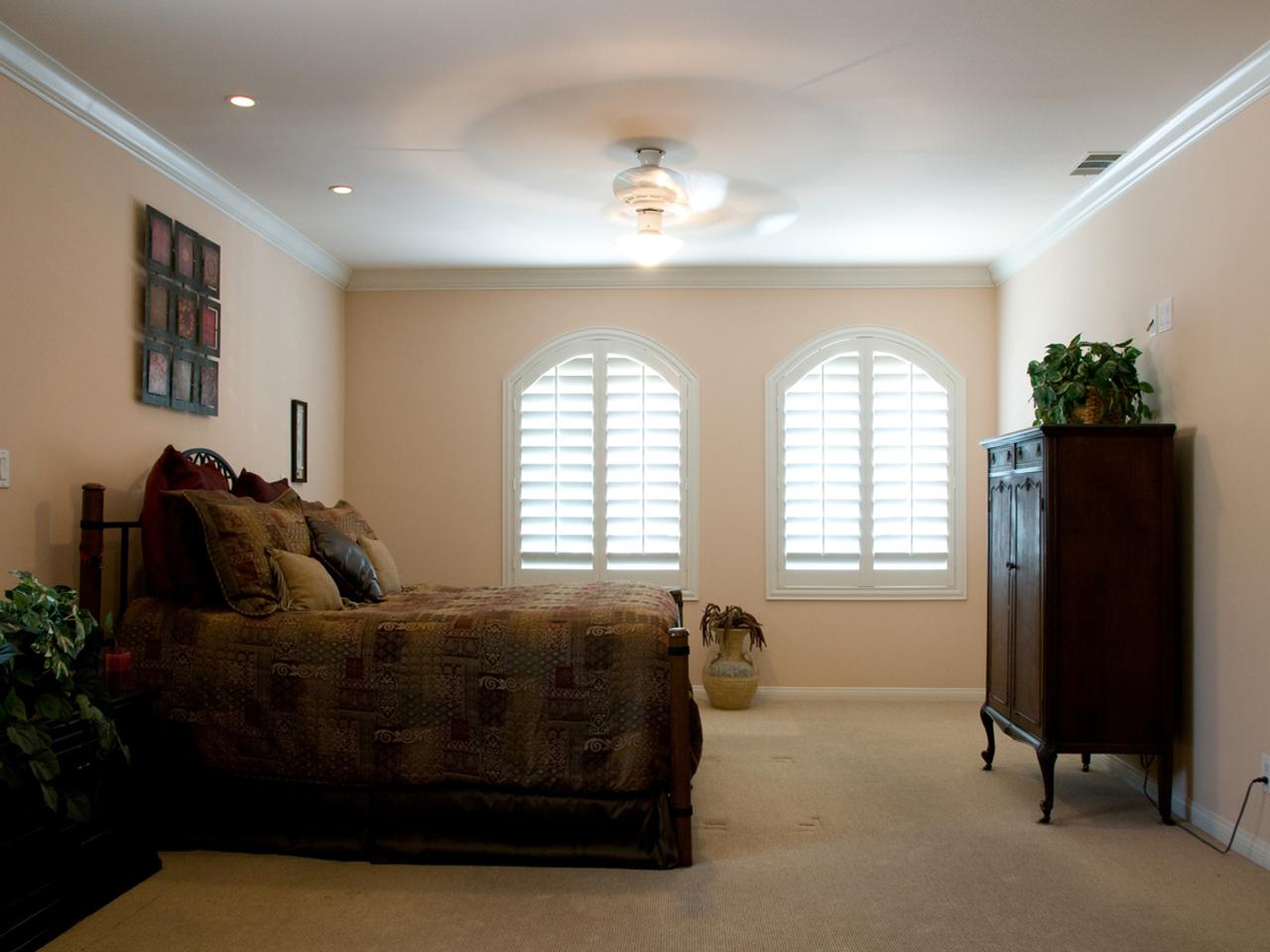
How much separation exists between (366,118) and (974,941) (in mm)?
3430

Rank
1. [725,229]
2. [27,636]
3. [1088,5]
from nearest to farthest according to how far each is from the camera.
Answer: [27,636] < [1088,5] < [725,229]

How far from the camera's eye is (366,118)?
3.82 metres

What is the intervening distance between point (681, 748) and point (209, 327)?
284 centimetres

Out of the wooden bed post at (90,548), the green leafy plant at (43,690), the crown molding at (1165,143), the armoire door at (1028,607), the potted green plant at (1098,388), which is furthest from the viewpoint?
the potted green plant at (1098,388)

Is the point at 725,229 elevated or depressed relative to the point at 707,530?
elevated

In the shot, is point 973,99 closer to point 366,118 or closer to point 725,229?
point 725,229

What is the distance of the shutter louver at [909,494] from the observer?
6.17m

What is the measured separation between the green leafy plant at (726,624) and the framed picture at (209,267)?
3.22 meters

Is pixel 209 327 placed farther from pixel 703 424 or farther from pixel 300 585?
pixel 703 424

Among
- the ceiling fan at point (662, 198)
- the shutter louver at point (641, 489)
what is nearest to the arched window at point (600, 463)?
the shutter louver at point (641, 489)

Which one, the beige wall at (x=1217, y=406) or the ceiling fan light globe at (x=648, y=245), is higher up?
the ceiling fan light globe at (x=648, y=245)

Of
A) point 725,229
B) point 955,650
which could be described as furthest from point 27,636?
point 955,650

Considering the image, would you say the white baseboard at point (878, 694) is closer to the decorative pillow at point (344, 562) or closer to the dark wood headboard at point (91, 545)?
the decorative pillow at point (344, 562)

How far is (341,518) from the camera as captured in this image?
477cm
